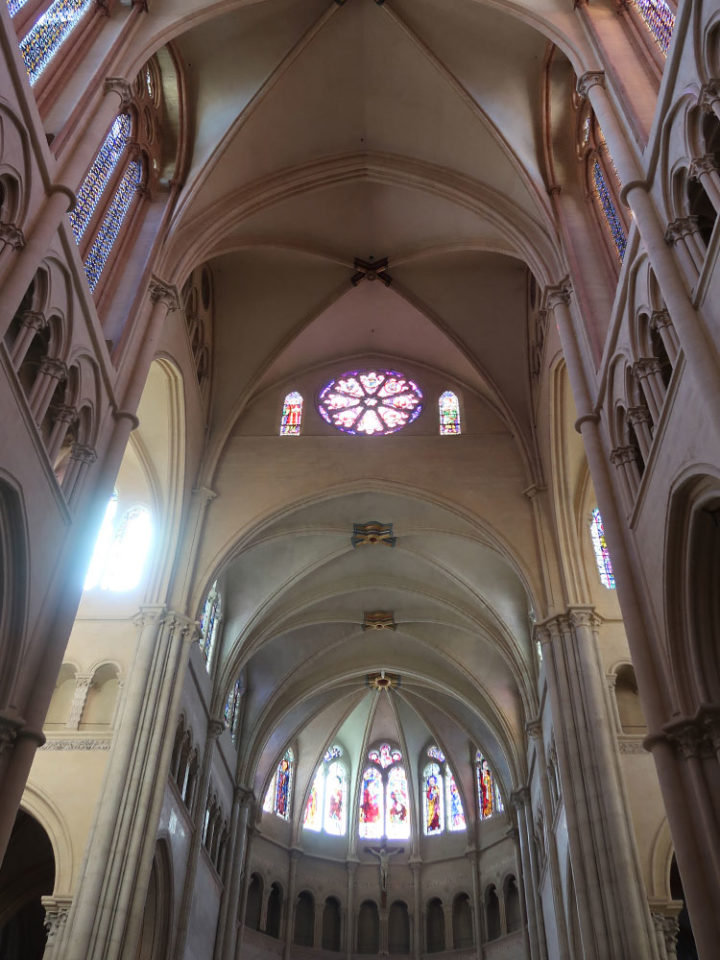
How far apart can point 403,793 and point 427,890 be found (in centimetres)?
314

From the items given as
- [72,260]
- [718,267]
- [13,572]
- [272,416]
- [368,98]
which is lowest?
[13,572]

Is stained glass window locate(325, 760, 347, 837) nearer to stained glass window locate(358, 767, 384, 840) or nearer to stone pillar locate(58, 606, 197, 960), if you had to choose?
stained glass window locate(358, 767, 384, 840)

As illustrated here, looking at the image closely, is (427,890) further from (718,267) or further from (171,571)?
(718,267)

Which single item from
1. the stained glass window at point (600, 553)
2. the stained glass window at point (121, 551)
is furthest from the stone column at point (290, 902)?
the stained glass window at point (600, 553)

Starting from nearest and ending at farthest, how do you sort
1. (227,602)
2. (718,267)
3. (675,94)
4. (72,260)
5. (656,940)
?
(718,267) < (675,94) < (72,260) < (656,940) < (227,602)

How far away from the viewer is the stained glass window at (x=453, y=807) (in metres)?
27.6

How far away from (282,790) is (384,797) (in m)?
3.41

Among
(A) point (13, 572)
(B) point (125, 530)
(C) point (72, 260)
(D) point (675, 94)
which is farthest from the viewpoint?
(B) point (125, 530)

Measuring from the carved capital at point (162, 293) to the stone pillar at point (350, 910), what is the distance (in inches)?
789

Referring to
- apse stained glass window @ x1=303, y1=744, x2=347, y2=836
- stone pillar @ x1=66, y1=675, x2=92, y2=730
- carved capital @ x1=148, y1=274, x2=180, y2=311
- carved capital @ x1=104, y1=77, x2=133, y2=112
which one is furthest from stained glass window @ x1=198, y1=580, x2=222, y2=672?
carved capital @ x1=104, y1=77, x2=133, y2=112

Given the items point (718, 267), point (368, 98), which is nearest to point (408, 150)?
point (368, 98)

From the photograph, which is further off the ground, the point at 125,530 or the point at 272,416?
the point at 272,416

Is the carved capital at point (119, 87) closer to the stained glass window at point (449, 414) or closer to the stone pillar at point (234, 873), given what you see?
the stained glass window at point (449, 414)

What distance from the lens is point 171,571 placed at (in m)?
17.2
